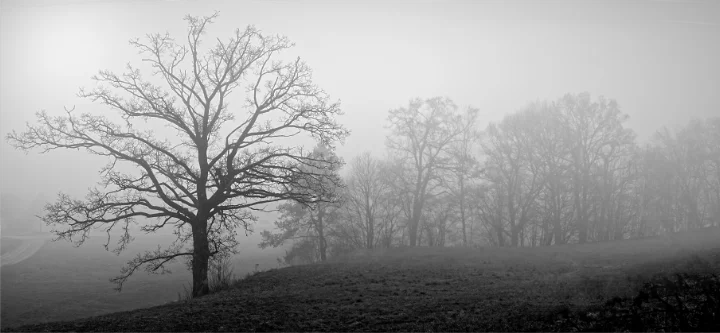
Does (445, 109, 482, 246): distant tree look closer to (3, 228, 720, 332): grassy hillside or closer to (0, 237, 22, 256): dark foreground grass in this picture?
(3, 228, 720, 332): grassy hillside

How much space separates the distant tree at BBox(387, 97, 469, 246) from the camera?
107 feet

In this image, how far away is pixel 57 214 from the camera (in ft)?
43.9

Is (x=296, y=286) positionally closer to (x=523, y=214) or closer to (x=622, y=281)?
(x=622, y=281)

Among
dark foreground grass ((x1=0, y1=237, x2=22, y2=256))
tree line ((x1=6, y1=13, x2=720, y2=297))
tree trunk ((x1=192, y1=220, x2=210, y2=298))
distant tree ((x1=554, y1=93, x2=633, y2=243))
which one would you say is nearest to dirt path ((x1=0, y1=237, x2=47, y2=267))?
dark foreground grass ((x1=0, y1=237, x2=22, y2=256))

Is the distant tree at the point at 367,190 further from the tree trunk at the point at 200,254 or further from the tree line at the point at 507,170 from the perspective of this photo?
the tree trunk at the point at 200,254

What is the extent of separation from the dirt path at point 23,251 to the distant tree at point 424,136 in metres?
50.6

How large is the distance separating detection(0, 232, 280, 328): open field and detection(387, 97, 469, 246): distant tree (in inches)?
771

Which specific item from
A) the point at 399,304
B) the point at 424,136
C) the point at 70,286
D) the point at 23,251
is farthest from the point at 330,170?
the point at 23,251

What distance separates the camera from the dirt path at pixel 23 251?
163ft

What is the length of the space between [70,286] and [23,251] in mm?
33236

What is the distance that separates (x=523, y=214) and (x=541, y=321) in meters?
28.8

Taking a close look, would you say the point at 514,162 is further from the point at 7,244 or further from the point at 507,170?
the point at 7,244

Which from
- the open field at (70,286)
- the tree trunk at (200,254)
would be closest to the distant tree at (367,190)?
the open field at (70,286)

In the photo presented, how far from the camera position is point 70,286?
34812 millimetres
